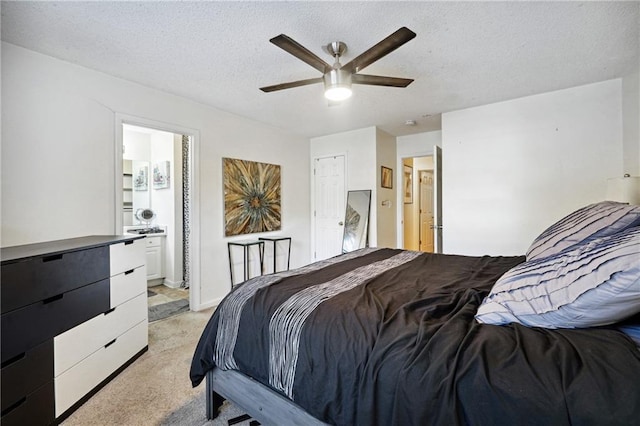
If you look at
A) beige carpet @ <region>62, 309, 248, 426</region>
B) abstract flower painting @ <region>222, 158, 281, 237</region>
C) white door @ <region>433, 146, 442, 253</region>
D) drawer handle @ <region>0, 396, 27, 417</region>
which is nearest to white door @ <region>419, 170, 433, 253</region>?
white door @ <region>433, 146, 442, 253</region>

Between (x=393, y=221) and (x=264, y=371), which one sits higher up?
(x=393, y=221)

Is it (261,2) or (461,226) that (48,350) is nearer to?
(261,2)

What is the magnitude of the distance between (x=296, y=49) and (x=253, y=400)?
198cm

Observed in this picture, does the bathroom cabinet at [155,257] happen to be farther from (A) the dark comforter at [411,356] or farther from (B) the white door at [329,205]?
(A) the dark comforter at [411,356]

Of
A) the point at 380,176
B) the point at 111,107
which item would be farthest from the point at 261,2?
the point at 380,176

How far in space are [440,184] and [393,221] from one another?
136 centimetres

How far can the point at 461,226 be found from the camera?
3682 millimetres

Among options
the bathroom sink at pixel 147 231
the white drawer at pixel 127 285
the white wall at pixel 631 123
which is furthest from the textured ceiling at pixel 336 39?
the bathroom sink at pixel 147 231

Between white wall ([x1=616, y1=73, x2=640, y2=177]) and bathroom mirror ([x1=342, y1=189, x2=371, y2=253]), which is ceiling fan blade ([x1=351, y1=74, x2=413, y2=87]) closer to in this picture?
white wall ([x1=616, y1=73, x2=640, y2=177])

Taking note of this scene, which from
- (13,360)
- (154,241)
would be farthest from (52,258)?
(154,241)

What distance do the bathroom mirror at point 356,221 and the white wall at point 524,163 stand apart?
117 centimetres

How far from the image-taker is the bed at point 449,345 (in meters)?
0.79

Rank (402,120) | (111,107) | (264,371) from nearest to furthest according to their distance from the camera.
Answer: (264,371) → (111,107) → (402,120)

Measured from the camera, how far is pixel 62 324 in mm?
1683
